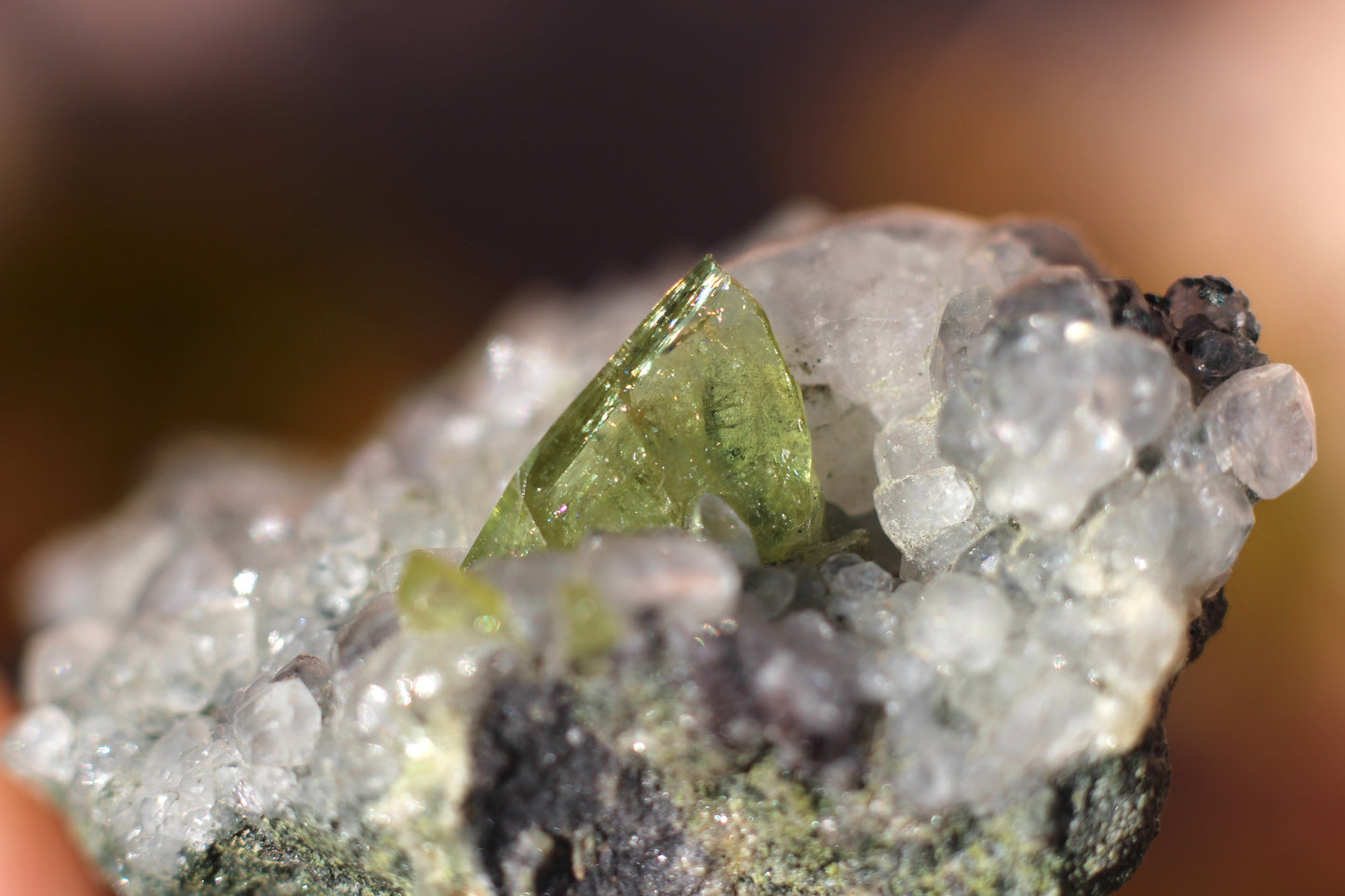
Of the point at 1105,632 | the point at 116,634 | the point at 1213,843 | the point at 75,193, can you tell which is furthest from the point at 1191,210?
the point at 75,193

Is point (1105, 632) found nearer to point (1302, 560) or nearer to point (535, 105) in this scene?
point (1302, 560)

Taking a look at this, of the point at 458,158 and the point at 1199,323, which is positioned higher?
the point at 458,158

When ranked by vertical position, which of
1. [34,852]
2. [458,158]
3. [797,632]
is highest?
[458,158]

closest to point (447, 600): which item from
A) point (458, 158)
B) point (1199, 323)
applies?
point (1199, 323)

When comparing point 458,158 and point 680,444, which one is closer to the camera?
point 680,444

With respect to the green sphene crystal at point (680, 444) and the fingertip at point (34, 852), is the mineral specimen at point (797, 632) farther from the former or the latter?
the fingertip at point (34, 852)

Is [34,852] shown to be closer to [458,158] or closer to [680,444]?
[680,444]

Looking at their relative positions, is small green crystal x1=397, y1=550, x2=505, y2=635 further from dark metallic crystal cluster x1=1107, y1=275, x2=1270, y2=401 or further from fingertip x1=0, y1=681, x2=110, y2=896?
fingertip x1=0, y1=681, x2=110, y2=896
